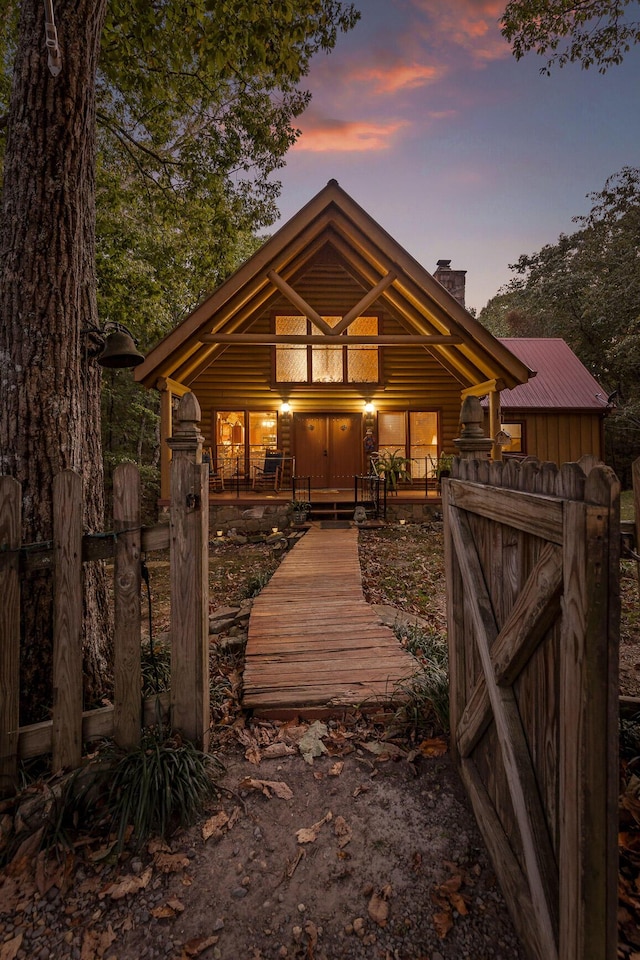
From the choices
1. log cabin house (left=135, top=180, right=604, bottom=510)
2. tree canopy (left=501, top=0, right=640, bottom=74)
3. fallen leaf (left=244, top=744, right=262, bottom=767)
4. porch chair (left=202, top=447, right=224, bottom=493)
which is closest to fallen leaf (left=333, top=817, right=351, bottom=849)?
fallen leaf (left=244, top=744, right=262, bottom=767)

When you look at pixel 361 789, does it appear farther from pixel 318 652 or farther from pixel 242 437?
pixel 242 437

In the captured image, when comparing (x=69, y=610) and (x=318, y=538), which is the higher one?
(x=69, y=610)

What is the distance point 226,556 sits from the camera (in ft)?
27.4

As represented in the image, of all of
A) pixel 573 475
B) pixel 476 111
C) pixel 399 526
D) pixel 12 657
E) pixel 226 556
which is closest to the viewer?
pixel 573 475

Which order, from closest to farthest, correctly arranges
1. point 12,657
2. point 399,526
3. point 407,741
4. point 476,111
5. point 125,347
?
point 12,657
point 407,741
point 125,347
point 399,526
point 476,111

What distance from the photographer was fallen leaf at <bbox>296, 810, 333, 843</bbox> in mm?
1871

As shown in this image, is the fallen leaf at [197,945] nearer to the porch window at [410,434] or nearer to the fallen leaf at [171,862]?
the fallen leaf at [171,862]

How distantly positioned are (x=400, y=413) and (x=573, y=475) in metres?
13.0

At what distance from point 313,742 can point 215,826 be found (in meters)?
0.72

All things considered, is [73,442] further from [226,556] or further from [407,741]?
[226,556]

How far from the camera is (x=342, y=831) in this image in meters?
1.91

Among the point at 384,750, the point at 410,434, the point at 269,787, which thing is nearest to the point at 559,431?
the point at 410,434

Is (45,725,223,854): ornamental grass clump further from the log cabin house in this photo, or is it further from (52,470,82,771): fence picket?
the log cabin house

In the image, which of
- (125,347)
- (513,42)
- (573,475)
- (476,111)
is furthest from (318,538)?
(476,111)
